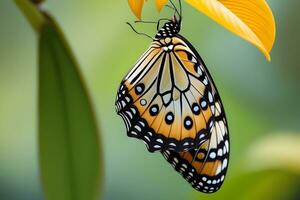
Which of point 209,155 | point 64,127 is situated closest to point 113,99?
point 209,155

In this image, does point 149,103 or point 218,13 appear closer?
point 218,13

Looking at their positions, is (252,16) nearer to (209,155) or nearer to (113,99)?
(209,155)

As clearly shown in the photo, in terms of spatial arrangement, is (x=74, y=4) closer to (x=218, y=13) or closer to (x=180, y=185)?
(x=180, y=185)

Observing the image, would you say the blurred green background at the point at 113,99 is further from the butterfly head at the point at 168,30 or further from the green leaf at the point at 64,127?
the green leaf at the point at 64,127

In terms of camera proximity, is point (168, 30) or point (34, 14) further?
point (168, 30)

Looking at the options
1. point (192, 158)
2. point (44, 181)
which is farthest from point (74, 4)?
point (44, 181)

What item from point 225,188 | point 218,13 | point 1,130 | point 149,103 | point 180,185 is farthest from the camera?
point 180,185
